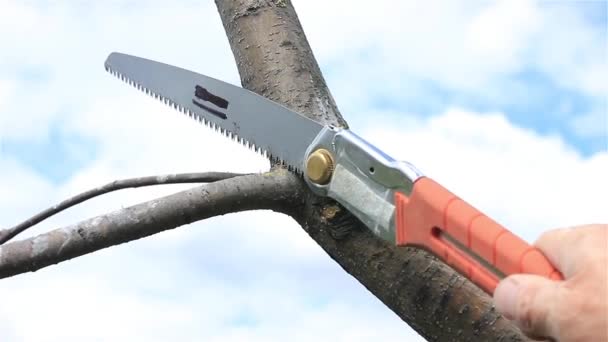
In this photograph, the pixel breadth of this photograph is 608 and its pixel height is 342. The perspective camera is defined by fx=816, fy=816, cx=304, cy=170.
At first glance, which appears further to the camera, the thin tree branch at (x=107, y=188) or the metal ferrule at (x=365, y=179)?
the thin tree branch at (x=107, y=188)

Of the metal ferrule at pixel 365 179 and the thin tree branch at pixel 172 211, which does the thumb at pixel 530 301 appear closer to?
the metal ferrule at pixel 365 179

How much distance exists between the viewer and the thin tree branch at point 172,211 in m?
1.50

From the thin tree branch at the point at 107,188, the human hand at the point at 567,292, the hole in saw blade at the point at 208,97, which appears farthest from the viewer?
the thin tree branch at the point at 107,188

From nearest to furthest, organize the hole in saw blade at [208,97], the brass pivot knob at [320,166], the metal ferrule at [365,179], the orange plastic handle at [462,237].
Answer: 1. the orange plastic handle at [462,237]
2. the metal ferrule at [365,179]
3. the brass pivot knob at [320,166]
4. the hole in saw blade at [208,97]

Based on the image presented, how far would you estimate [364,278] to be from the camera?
1.46 m

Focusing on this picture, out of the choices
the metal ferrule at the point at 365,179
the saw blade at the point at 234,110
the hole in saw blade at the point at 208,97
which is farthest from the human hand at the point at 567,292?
the hole in saw blade at the point at 208,97

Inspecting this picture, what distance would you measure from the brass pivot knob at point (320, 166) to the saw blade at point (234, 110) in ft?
0.13

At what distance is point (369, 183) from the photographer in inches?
52.4

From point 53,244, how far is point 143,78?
0.57 meters

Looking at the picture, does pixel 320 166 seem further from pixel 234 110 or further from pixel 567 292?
pixel 567 292

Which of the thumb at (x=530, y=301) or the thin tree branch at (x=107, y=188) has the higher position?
the thumb at (x=530, y=301)

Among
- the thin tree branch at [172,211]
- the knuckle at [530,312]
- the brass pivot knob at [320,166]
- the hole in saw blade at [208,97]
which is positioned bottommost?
the thin tree branch at [172,211]

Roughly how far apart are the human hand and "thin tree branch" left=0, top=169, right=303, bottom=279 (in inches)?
21.4

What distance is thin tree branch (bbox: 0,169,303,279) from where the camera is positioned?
4.93ft
